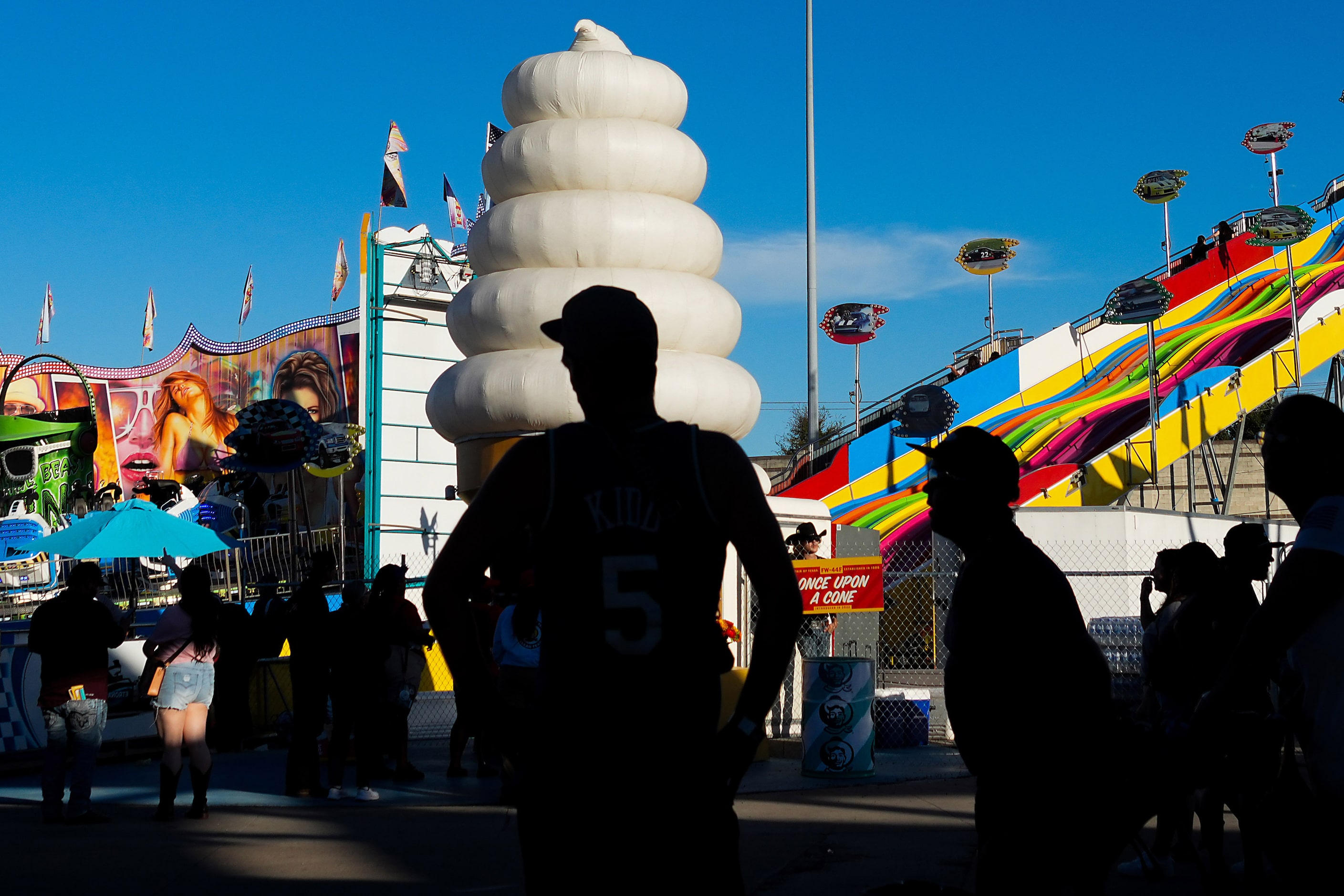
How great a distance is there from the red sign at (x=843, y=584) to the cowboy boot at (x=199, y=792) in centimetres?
559

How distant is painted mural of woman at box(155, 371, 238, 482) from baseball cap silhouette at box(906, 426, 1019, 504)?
39.7 meters

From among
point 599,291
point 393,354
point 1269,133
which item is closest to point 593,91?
point 599,291

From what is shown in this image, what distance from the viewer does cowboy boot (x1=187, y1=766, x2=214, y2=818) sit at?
32.3 feet

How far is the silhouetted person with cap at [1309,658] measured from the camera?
3.04 metres

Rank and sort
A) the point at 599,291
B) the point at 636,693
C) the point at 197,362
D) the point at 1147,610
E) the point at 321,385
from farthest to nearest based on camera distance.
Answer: the point at 197,362
the point at 321,385
the point at 1147,610
the point at 599,291
the point at 636,693

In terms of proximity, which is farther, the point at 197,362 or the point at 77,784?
the point at 197,362

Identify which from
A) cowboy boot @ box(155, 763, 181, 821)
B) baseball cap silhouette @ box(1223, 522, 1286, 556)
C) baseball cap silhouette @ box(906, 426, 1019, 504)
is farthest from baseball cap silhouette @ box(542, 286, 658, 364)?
cowboy boot @ box(155, 763, 181, 821)

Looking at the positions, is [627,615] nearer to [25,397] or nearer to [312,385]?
[312,385]

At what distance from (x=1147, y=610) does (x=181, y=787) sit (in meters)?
8.31

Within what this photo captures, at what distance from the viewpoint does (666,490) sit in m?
2.73

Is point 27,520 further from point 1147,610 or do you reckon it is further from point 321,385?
point 1147,610

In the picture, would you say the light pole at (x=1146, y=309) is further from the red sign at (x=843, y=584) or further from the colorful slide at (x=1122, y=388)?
the red sign at (x=843, y=584)

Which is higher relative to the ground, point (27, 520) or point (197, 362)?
point (197, 362)

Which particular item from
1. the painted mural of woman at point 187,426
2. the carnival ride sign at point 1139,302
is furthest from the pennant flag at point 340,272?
the carnival ride sign at point 1139,302
